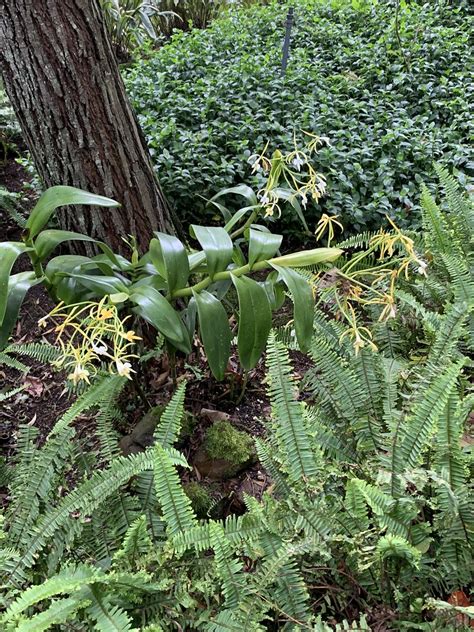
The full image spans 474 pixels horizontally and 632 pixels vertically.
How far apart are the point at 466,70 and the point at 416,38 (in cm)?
58

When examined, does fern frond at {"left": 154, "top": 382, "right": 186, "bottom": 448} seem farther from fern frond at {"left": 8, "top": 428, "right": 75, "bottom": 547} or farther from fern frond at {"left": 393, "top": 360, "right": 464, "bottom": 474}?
fern frond at {"left": 393, "top": 360, "right": 464, "bottom": 474}

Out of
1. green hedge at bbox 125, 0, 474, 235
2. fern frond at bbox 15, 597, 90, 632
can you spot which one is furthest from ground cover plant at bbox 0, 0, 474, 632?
green hedge at bbox 125, 0, 474, 235

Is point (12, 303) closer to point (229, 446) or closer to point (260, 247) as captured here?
point (260, 247)

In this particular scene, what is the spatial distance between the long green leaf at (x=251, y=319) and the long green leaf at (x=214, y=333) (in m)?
0.05

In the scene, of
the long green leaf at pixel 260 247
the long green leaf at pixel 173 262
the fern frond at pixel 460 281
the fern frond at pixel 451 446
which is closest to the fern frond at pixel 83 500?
the long green leaf at pixel 173 262

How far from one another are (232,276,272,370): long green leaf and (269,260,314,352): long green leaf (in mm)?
69

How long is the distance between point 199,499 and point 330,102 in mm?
2654

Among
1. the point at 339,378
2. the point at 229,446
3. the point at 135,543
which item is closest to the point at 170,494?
the point at 135,543

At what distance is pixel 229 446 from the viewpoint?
1.61 m

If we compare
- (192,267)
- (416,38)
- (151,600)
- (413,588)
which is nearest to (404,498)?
(413,588)

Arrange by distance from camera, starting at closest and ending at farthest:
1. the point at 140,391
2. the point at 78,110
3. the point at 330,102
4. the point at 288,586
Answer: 1. the point at 288,586
2. the point at 78,110
3. the point at 140,391
4. the point at 330,102

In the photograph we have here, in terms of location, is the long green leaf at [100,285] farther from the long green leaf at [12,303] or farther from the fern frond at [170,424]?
A: the fern frond at [170,424]

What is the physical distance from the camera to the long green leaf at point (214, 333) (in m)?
1.20

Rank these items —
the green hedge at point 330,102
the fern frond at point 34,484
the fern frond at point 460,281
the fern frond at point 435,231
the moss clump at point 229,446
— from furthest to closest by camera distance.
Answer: the green hedge at point 330,102 < the fern frond at point 435,231 < the fern frond at point 460,281 < the moss clump at point 229,446 < the fern frond at point 34,484
